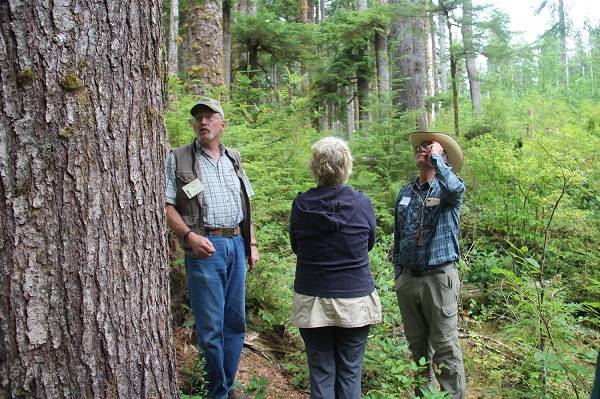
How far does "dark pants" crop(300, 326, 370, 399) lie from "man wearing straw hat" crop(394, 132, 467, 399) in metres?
0.76

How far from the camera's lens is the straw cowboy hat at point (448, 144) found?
13.2ft

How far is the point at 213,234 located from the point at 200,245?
236 millimetres

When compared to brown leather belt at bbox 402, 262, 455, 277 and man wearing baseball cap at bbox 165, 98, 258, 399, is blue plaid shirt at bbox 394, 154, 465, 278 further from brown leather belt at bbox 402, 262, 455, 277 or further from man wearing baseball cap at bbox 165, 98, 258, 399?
man wearing baseball cap at bbox 165, 98, 258, 399

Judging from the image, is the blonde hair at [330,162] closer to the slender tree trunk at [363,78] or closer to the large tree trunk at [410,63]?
the large tree trunk at [410,63]

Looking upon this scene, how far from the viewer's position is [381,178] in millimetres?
8625

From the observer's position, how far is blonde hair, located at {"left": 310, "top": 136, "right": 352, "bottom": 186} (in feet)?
10.7

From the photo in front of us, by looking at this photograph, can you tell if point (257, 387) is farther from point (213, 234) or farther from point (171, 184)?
point (171, 184)

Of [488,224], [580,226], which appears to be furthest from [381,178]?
[580,226]

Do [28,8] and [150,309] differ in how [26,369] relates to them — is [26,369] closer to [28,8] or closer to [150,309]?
[150,309]

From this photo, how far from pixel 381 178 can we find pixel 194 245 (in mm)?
5720

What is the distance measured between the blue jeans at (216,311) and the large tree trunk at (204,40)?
13.7ft

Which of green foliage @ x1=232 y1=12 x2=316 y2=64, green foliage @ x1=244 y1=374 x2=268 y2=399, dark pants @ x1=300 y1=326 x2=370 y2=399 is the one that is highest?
green foliage @ x1=232 y1=12 x2=316 y2=64

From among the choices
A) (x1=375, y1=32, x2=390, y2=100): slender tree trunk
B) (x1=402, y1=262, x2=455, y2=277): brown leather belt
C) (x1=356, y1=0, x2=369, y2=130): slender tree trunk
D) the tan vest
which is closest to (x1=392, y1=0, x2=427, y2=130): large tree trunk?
(x1=375, y1=32, x2=390, y2=100): slender tree trunk

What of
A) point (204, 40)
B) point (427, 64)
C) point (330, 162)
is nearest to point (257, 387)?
point (330, 162)
